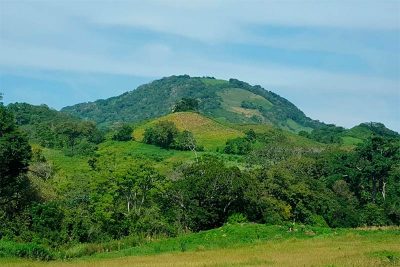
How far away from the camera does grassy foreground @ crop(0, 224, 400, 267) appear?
25.7 m

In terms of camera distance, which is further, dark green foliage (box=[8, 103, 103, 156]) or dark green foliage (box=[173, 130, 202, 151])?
dark green foliage (box=[173, 130, 202, 151])

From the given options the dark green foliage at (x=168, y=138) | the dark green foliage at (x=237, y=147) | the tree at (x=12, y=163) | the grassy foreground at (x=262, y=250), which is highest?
the dark green foliage at (x=168, y=138)

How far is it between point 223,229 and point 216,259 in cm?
1641

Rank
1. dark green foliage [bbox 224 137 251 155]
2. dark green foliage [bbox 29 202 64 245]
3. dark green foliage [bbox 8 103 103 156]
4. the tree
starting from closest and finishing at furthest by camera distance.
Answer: dark green foliage [bbox 29 202 64 245], the tree, dark green foliage [bbox 8 103 103 156], dark green foliage [bbox 224 137 251 155]

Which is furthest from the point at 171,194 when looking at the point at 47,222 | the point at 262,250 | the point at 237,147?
the point at 237,147

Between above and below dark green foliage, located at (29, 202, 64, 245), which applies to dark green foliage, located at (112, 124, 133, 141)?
above

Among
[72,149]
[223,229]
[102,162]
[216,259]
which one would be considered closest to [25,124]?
[72,149]

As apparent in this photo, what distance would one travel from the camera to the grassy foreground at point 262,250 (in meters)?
25.7

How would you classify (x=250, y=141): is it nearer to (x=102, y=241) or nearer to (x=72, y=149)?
(x=72, y=149)

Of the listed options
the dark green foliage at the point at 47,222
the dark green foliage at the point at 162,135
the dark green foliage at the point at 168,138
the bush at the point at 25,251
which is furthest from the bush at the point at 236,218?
the dark green foliage at the point at 162,135

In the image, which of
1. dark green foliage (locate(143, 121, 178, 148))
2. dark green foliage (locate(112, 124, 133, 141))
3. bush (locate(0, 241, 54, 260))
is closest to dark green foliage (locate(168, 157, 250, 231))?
bush (locate(0, 241, 54, 260))

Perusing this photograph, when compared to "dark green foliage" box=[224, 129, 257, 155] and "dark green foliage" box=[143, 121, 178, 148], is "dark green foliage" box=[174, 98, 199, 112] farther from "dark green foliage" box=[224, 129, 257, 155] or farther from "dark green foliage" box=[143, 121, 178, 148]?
"dark green foliage" box=[224, 129, 257, 155]

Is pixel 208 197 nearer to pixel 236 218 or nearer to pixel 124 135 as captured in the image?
pixel 236 218

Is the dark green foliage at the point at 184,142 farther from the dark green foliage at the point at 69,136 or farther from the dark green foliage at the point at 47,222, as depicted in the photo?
the dark green foliage at the point at 47,222
